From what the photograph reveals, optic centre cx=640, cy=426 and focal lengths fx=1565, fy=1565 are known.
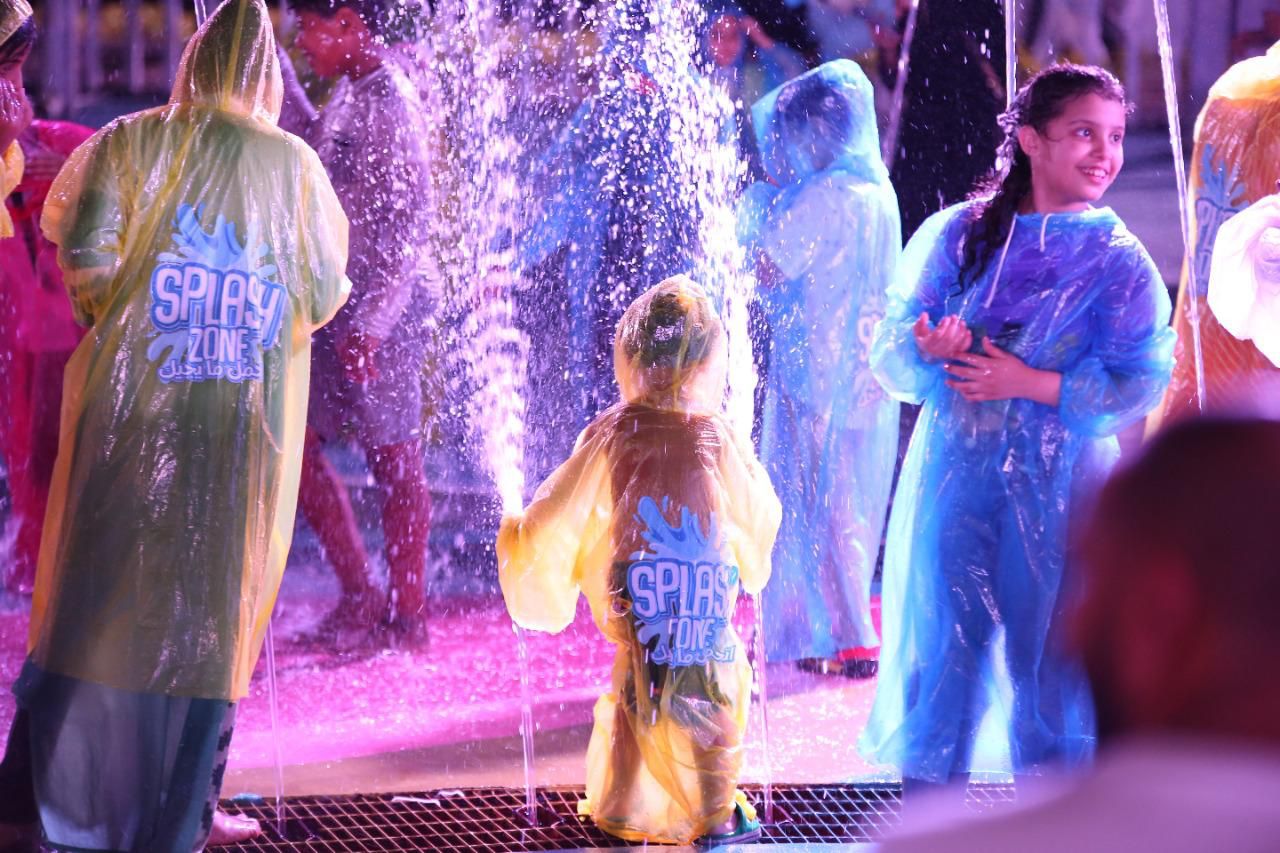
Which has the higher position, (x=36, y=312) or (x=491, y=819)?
(x=36, y=312)

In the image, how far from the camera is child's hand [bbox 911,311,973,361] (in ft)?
9.32

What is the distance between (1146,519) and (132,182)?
7.03ft

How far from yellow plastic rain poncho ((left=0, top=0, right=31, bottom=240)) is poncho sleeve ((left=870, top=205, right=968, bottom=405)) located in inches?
71.0

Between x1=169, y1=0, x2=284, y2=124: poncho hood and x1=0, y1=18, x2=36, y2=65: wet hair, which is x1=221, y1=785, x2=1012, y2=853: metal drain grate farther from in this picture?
x1=0, y1=18, x2=36, y2=65: wet hair

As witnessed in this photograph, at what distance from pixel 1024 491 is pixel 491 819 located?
1209 mm

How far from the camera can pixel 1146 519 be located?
33.0 inches

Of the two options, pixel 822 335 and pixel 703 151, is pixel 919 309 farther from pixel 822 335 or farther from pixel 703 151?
pixel 703 151

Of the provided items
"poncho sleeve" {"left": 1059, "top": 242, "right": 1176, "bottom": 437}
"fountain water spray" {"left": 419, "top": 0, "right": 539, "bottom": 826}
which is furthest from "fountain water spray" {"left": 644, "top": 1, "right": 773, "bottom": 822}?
"poncho sleeve" {"left": 1059, "top": 242, "right": 1176, "bottom": 437}

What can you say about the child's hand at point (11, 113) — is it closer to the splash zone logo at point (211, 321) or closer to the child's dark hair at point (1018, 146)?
the splash zone logo at point (211, 321)

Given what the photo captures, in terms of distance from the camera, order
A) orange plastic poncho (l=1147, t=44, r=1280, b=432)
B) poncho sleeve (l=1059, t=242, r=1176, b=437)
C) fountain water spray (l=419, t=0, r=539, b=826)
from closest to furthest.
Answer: poncho sleeve (l=1059, t=242, r=1176, b=437) → orange plastic poncho (l=1147, t=44, r=1280, b=432) → fountain water spray (l=419, t=0, r=539, b=826)

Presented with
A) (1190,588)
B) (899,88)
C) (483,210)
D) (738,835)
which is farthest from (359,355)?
(1190,588)

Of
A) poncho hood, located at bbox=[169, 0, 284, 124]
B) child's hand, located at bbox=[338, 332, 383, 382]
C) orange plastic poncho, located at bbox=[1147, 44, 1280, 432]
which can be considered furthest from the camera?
child's hand, located at bbox=[338, 332, 383, 382]

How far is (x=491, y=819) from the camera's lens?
3.07 meters

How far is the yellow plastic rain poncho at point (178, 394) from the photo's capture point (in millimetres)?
2547
